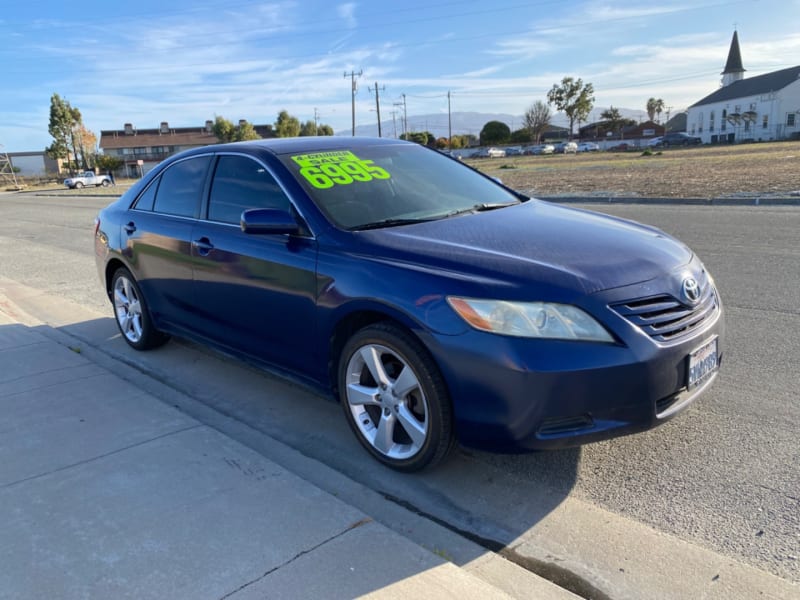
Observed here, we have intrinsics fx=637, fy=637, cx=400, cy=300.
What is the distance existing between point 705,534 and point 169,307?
12.6ft

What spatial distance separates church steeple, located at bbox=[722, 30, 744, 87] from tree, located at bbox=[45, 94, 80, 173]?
107m

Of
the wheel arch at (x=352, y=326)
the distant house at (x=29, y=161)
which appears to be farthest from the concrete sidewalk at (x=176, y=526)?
the distant house at (x=29, y=161)

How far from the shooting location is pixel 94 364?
500 cm

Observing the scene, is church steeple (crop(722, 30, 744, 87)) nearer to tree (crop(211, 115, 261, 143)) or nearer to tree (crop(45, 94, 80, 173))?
tree (crop(211, 115, 261, 143))

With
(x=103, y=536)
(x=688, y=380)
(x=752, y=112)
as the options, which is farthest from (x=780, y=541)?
(x=752, y=112)

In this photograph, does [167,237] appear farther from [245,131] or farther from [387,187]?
[245,131]

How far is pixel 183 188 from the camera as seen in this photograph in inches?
188

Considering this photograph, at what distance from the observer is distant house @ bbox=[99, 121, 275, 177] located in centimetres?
9469

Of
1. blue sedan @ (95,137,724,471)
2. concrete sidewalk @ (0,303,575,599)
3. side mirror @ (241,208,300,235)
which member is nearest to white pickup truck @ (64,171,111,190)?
blue sedan @ (95,137,724,471)

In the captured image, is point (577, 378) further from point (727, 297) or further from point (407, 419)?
point (727, 297)

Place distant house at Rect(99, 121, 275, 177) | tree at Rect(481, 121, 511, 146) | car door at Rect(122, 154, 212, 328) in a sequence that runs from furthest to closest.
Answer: tree at Rect(481, 121, 511, 146) → distant house at Rect(99, 121, 275, 177) → car door at Rect(122, 154, 212, 328)

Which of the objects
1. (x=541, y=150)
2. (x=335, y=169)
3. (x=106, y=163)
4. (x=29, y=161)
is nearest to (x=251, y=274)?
(x=335, y=169)

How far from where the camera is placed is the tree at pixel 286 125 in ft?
257

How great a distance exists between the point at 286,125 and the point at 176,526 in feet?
263
